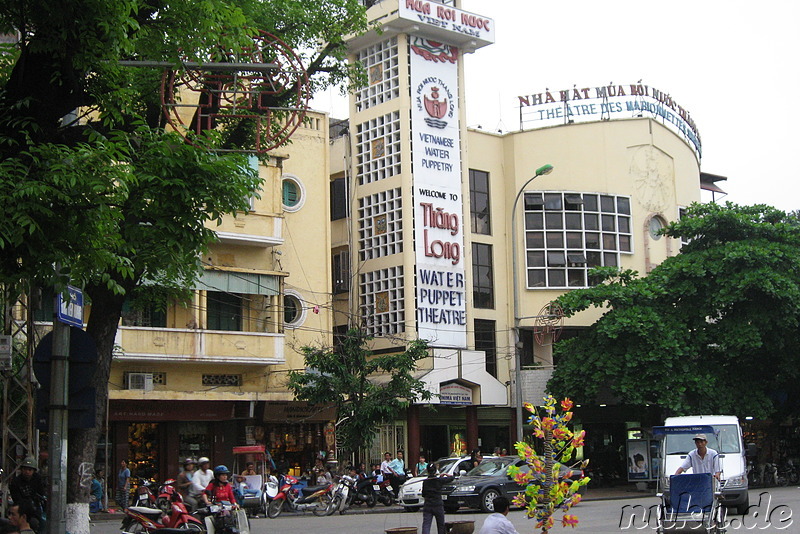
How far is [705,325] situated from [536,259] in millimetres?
7265

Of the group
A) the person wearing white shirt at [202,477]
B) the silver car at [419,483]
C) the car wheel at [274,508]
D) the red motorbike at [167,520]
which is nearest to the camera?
the red motorbike at [167,520]

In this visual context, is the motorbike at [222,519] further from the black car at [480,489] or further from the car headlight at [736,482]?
the car headlight at [736,482]

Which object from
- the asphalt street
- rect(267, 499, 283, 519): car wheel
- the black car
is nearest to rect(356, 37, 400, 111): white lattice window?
the asphalt street

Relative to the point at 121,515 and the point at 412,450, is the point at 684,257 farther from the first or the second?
the point at 121,515

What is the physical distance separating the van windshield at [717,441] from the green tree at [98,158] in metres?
14.9

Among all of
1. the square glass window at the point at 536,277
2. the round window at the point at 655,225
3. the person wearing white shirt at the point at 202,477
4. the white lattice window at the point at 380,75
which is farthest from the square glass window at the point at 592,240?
the person wearing white shirt at the point at 202,477

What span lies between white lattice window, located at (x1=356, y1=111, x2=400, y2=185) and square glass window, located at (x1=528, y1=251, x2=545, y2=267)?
6.94 meters

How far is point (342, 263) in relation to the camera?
3878 cm

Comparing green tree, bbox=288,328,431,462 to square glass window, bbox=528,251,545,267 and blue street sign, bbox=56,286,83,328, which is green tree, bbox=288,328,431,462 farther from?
blue street sign, bbox=56,286,83,328

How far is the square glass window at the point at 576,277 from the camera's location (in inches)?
1598

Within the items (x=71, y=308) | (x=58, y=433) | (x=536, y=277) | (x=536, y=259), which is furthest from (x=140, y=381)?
(x=58, y=433)

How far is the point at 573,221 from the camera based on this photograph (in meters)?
40.6

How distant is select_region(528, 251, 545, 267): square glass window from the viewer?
40.3m

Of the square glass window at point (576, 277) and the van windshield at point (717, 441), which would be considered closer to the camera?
the van windshield at point (717, 441)
